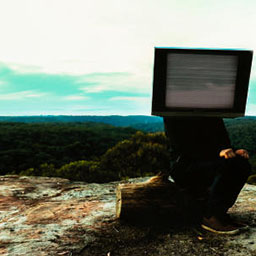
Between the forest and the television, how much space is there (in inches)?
36.0

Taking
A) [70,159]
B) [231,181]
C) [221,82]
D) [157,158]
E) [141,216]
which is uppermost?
[221,82]

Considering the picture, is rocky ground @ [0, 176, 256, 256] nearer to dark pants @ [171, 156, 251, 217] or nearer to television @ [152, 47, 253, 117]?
dark pants @ [171, 156, 251, 217]

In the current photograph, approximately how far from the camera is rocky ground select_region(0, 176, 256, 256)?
3.04 metres

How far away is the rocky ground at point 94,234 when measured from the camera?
304 centimetres

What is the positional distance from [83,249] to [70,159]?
16.5m

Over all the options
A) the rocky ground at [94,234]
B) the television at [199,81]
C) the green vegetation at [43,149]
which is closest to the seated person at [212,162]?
the rocky ground at [94,234]

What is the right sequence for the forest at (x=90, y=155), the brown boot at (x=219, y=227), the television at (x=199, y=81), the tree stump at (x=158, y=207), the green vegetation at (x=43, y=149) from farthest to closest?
the green vegetation at (x=43, y=149) < the forest at (x=90, y=155) < the tree stump at (x=158, y=207) < the brown boot at (x=219, y=227) < the television at (x=199, y=81)

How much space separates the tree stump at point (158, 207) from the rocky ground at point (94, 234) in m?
0.13

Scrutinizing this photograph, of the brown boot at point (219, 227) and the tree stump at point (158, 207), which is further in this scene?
the tree stump at point (158, 207)

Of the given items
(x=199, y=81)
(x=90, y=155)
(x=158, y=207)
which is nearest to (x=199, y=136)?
(x=199, y=81)

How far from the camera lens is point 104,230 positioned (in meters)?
3.54

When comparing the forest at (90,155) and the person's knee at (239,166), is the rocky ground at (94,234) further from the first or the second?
the forest at (90,155)

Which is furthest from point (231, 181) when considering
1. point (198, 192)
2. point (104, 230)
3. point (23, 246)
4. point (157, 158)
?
point (157, 158)

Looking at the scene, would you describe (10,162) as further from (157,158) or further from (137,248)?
(137,248)
